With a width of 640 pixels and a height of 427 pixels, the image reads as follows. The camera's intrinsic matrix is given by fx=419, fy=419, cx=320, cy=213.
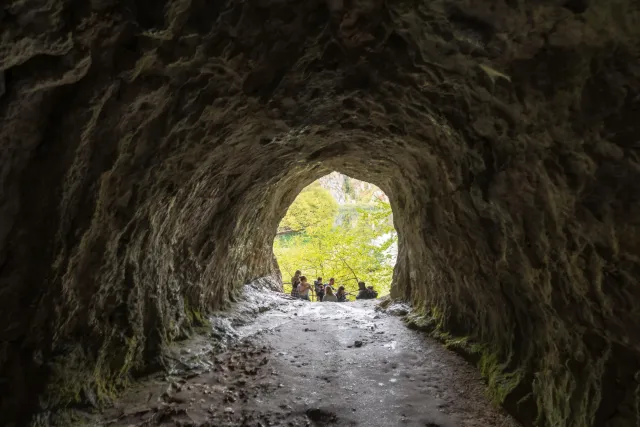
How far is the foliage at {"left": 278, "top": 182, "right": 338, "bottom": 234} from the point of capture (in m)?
22.5

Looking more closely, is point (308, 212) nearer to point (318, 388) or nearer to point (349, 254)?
point (349, 254)

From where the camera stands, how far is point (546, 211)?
328 centimetres

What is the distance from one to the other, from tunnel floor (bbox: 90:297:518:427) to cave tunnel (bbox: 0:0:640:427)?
40cm

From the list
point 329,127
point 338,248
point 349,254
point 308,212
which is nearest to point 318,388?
point 329,127

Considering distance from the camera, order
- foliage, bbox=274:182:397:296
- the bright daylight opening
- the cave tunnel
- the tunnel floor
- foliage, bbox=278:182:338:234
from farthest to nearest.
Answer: foliage, bbox=278:182:338:234 < foliage, bbox=274:182:397:296 < the bright daylight opening < the tunnel floor < the cave tunnel

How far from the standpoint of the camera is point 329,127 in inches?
237

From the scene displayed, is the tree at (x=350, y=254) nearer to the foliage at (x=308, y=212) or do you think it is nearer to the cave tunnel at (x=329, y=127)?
the foliage at (x=308, y=212)

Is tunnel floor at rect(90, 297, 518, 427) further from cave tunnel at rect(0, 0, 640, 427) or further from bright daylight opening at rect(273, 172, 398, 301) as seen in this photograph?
bright daylight opening at rect(273, 172, 398, 301)

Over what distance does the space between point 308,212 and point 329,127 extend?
1702 cm

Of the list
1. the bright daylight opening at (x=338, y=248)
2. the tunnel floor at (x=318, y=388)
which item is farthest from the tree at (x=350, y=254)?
the tunnel floor at (x=318, y=388)

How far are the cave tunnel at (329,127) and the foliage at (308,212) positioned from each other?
16.5 m

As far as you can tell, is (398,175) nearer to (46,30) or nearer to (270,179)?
(270,179)

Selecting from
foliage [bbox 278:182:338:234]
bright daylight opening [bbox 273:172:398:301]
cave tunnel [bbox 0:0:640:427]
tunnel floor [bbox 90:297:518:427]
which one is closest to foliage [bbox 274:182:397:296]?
bright daylight opening [bbox 273:172:398:301]

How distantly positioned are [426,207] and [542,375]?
3491mm
